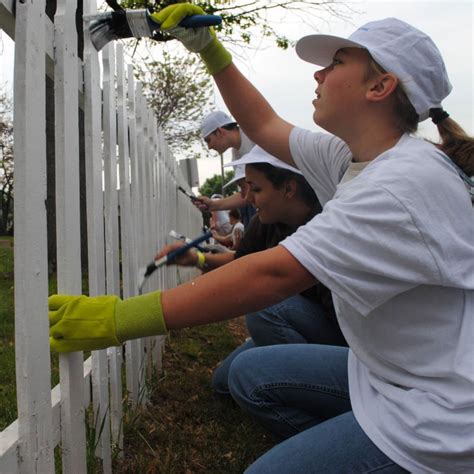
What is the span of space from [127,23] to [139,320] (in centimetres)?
116

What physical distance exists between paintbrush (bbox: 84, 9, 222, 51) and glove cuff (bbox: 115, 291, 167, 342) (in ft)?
3.59

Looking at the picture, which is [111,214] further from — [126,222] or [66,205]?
[66,205]

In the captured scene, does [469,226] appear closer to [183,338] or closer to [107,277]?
[107,277]

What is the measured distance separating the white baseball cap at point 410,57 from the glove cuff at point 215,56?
709 millimetres

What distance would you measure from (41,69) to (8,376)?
2576 millimetres

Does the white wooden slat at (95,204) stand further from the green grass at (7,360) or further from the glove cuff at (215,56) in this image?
the green grass at (7,360)

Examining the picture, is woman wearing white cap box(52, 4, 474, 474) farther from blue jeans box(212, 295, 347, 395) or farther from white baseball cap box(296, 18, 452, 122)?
blue jeans box(212, 295, 347, 395)

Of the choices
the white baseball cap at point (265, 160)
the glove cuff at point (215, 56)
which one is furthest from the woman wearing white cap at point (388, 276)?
the white baseball cap at point (265, 160)

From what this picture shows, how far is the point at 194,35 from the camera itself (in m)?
2.16

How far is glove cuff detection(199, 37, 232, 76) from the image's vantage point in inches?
88.2

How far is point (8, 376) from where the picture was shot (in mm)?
3455

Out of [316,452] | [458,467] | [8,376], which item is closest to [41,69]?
[316,452]

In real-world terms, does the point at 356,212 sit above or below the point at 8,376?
above

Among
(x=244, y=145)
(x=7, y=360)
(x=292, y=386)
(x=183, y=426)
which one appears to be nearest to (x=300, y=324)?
(x=292, y=386)
